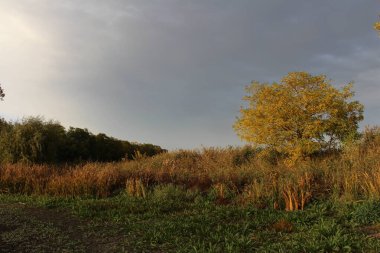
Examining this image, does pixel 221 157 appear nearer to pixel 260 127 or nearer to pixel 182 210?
pixel 260 127

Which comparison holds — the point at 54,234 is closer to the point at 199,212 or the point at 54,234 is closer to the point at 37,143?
the point at 199,212

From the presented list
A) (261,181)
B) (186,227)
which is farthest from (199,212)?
(261,181)

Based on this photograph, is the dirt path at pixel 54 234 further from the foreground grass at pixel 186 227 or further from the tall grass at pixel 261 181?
the tall grass at pixel 261 181

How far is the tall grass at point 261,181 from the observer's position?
11.4 metres

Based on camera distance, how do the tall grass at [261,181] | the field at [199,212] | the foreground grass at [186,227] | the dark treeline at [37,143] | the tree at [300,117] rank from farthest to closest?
the dark treeline at [37,143]
the tree at [300,117]
the tall grass at [261,181]
the field at [199,212]
the foreground grass at [186,227]

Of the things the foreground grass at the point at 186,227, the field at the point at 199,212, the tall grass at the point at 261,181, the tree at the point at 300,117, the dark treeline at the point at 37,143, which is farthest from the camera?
the dark treeline at the point at 37,143

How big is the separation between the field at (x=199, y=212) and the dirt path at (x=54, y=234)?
0.8 inches

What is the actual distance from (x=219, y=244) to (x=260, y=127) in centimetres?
1294

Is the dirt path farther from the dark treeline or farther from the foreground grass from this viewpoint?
the dark treeline

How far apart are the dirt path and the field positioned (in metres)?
0.02

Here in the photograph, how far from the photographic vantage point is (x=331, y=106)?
736 inches

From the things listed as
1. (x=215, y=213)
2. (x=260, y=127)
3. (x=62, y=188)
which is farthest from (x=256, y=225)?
(x=260, y=127)

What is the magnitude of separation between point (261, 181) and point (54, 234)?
712 centimetres

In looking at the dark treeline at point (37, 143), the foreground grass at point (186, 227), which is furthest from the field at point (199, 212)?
the dark treeline at point (37, 143)
